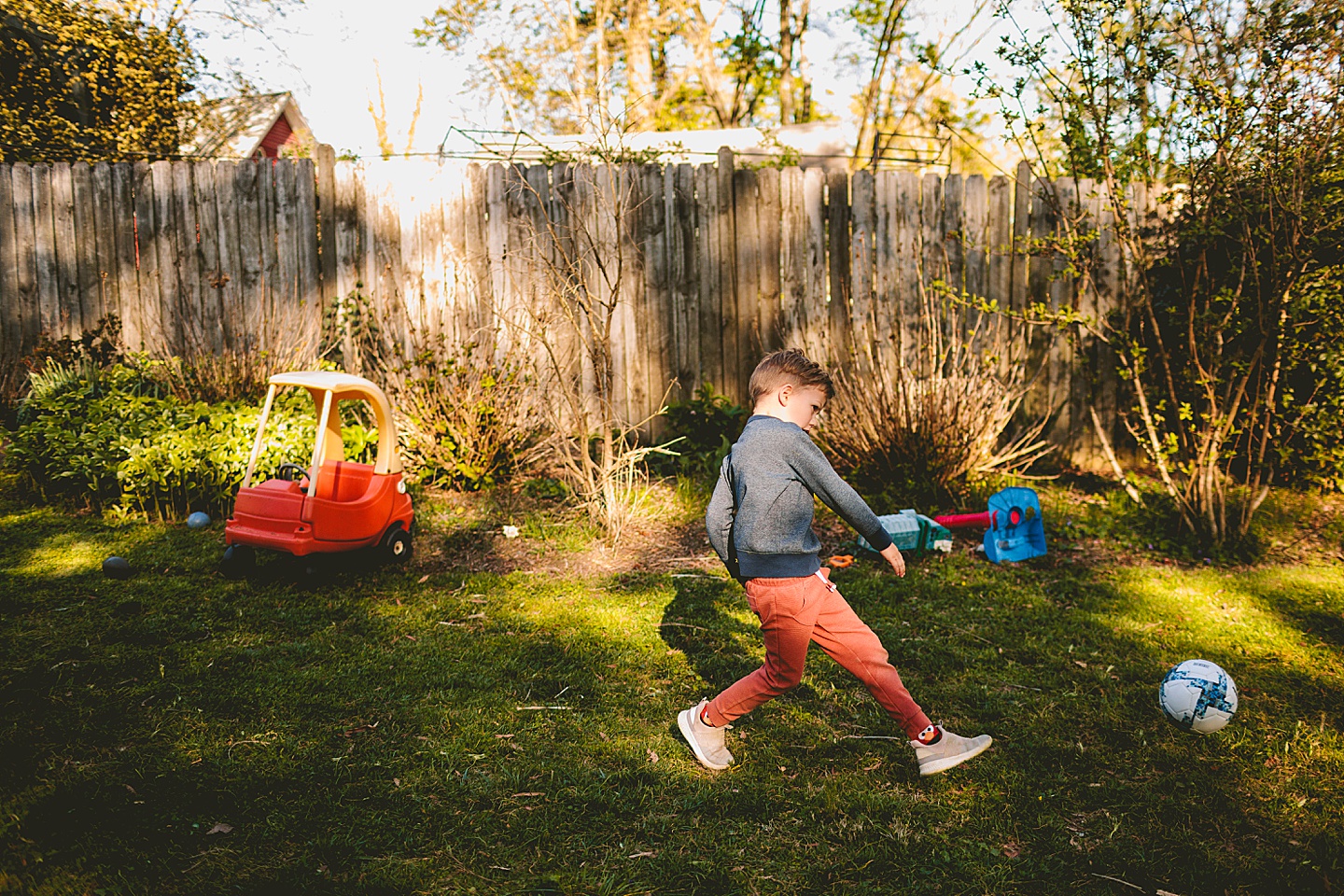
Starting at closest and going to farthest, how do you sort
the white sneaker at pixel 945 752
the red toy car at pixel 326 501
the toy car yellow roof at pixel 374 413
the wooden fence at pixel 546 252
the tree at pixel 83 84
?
the white sneaker at pixel 945 752 < the red toy car at pixel 326 501 < the toy car yellow roof at pixel 374 413 < the wooden fence at pixel 546 252 < the tree at pixel 83 84

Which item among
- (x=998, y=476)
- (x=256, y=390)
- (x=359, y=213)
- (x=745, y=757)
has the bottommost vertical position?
(x=745, y=757)

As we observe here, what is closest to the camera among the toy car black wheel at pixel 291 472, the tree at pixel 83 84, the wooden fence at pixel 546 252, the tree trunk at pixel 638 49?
the toy car black wheel at pixel 291 472

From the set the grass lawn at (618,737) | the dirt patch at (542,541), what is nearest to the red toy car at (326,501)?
the grass lawn at (618,737)

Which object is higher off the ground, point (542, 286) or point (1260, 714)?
point (542, 286)

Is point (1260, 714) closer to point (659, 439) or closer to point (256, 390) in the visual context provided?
point (659, 439)

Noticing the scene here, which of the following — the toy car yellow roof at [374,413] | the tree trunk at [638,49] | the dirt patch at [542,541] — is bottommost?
the dirt patch at [542,541]

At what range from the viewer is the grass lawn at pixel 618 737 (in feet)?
8.61

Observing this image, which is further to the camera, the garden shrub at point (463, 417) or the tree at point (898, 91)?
the tree at point (898, 91)

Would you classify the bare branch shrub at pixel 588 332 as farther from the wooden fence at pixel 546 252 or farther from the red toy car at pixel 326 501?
the red toy car at pixel 326 501

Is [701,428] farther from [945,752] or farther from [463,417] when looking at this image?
[945,752]

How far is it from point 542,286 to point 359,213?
1647mm

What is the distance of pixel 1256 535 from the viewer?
5539 millimetres

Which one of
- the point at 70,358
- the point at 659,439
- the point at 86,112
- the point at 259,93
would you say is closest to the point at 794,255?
the point at 659,439

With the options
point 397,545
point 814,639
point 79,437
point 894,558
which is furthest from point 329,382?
point 894,558
